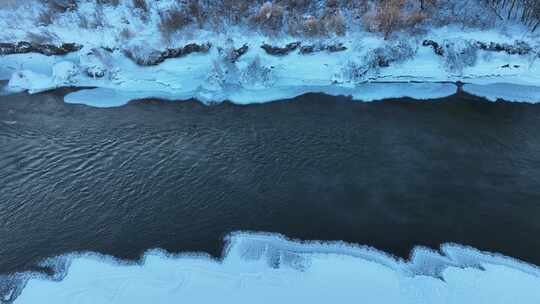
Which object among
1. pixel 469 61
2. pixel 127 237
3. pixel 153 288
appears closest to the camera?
pixel 153 288

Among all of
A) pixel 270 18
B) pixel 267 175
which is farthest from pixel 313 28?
pixel 267 175

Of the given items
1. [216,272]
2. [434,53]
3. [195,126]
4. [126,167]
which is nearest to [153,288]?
[216,272]

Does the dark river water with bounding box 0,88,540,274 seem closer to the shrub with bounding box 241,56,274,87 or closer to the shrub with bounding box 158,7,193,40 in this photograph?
the shrub with bounding box 241,56,274,87

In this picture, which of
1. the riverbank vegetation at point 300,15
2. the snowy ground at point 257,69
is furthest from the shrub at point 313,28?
the snowy ground at point 257,69

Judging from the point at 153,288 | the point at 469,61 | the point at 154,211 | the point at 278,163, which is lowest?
the point at 153,288

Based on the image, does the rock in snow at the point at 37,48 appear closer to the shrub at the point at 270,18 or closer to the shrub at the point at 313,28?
the shrub at the point at 270,18

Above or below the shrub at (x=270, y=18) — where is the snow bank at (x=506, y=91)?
A: below

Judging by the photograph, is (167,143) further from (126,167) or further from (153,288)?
(153,288)
